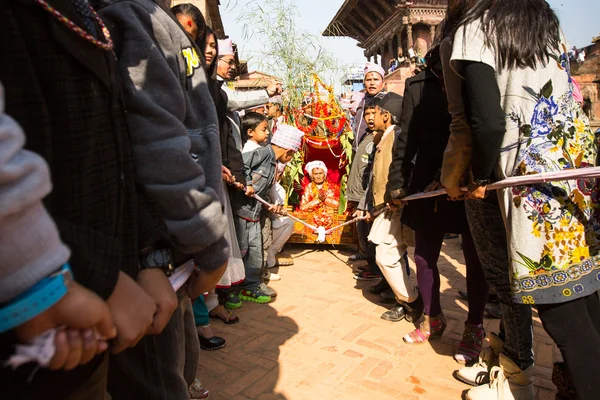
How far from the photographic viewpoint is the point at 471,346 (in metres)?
3.01

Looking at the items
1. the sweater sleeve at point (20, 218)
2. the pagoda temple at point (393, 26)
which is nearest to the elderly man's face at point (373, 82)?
the sweater sleeve at point (20, 218)

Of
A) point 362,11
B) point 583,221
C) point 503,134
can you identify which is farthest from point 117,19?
point 362,11

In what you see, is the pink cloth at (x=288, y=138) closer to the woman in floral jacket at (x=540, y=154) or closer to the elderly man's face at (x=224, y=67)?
the elderly man's face at (x=224, y=67)

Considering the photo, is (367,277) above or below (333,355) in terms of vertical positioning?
below

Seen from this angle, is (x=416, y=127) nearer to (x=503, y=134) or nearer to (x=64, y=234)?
(x=503, y=134)

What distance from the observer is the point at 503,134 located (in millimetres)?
1953

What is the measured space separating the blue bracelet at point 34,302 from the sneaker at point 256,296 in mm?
3755

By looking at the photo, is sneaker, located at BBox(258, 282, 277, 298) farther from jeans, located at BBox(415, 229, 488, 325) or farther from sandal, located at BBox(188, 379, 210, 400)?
sandal, located at BBox(188, 379, 210, 400)

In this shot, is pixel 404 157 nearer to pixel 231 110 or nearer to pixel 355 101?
pixel 231 110

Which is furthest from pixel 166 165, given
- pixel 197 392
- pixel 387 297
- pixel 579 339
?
pixel 387 297

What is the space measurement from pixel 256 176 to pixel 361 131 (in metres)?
1.89

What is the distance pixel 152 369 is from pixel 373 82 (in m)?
4.97

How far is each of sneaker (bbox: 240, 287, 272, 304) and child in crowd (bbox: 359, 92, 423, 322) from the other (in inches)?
47.1

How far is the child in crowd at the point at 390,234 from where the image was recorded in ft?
12.3
